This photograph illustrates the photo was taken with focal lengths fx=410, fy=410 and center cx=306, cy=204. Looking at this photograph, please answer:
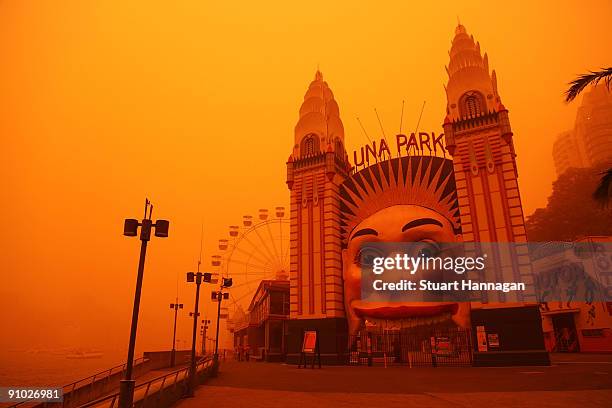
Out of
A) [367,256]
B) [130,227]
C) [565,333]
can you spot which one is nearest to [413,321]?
[367,256]

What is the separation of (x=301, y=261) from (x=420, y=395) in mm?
21411

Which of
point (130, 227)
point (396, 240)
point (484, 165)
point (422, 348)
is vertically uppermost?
point (484, 165)

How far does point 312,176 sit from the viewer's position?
3616 centimetres

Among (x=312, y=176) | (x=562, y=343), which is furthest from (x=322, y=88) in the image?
(x=562, y=343)

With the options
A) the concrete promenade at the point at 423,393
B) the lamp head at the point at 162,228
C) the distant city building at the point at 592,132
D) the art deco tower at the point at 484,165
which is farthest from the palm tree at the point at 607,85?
the distant city building at the point at 592,132

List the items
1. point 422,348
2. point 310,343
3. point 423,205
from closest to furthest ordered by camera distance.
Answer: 1. point 310,343
2. point 422,348
3. point 423,205

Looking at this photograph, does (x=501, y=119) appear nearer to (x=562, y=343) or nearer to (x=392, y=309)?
(x=392, y=309)

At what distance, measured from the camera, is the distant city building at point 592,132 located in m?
113

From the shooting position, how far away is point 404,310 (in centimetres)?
2983

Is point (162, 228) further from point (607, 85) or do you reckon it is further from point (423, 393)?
point (607, 85)

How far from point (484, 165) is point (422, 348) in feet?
47.2

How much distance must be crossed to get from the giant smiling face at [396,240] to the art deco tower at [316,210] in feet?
4.22

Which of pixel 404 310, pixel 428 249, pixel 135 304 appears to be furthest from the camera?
pixel 428 249

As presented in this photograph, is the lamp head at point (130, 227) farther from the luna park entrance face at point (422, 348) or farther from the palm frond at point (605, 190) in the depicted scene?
the luna park entrance face at point (422, 348)
